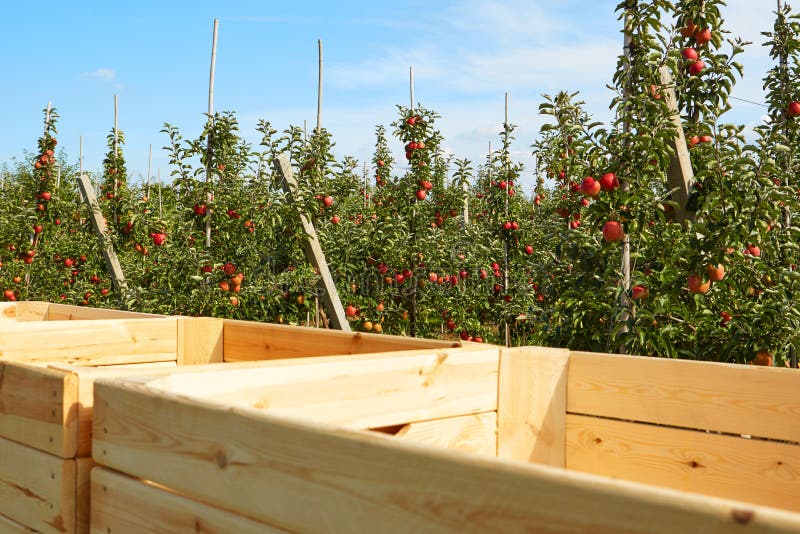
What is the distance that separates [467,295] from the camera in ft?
24.2

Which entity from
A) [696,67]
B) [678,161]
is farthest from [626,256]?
[696,67]

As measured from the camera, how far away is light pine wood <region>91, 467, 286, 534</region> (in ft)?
3.73

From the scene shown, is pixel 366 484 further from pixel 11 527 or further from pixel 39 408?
pixel 11 527

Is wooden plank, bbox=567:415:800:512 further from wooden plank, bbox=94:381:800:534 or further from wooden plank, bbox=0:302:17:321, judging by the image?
wooden plank, bbox=0:302:17:321

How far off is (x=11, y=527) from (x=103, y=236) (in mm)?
6053

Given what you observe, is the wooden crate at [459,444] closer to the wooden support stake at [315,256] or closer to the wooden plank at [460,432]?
the wooden plank at [460,432]

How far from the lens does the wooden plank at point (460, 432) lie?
1800mm

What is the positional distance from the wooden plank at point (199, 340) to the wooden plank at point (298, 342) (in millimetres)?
33

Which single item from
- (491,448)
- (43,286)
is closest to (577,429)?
(491,448)

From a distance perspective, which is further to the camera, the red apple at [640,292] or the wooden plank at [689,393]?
the red apple at [640,292]

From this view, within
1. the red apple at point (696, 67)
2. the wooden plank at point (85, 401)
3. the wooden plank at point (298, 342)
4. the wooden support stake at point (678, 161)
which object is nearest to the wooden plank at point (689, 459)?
the wooden plank at point (298, 342)

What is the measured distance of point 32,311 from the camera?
12.5ft

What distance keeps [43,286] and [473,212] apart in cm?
546

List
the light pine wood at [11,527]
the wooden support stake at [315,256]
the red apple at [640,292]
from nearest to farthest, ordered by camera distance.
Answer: the light pine wood at [11,527], the red apple at [640,292], the wooden support stake at [315,256]
